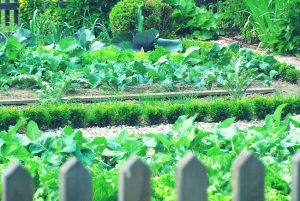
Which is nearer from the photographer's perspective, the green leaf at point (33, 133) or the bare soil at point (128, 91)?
the green leaf at point (33, 133)

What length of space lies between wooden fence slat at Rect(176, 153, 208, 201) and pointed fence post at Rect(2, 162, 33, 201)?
1.55 ft

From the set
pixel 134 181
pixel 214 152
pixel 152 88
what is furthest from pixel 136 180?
pixel 152 88

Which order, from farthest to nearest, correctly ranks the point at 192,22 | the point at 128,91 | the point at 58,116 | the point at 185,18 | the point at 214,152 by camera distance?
the point at 185,18
the point at 192,22
the point at 128,91
the point at 58,116
the point at 214,152

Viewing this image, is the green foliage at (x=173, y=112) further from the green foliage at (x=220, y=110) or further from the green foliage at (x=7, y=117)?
the green foliage at (x=7, y=117)

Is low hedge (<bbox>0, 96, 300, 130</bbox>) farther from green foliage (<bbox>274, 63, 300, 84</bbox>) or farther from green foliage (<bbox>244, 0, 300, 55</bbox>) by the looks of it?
green foliage (<bbox>244, 0, 300, 55</bbox>)

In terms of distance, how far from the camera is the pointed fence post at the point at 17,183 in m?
2.62

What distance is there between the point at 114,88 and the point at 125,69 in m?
0.51

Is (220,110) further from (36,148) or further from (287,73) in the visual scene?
(36,148)

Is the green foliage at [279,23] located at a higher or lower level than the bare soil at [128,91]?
higher

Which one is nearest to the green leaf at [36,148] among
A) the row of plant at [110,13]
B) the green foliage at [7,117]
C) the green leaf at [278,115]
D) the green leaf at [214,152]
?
the green leaf at [214,152]

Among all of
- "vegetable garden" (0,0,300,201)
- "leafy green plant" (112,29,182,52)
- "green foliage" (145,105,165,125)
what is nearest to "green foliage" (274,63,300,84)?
"vegetable garden" (0,0,300,201)

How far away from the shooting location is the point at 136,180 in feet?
8.78

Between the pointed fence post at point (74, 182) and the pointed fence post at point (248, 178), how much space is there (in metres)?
0.48

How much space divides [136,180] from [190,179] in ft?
0.56
